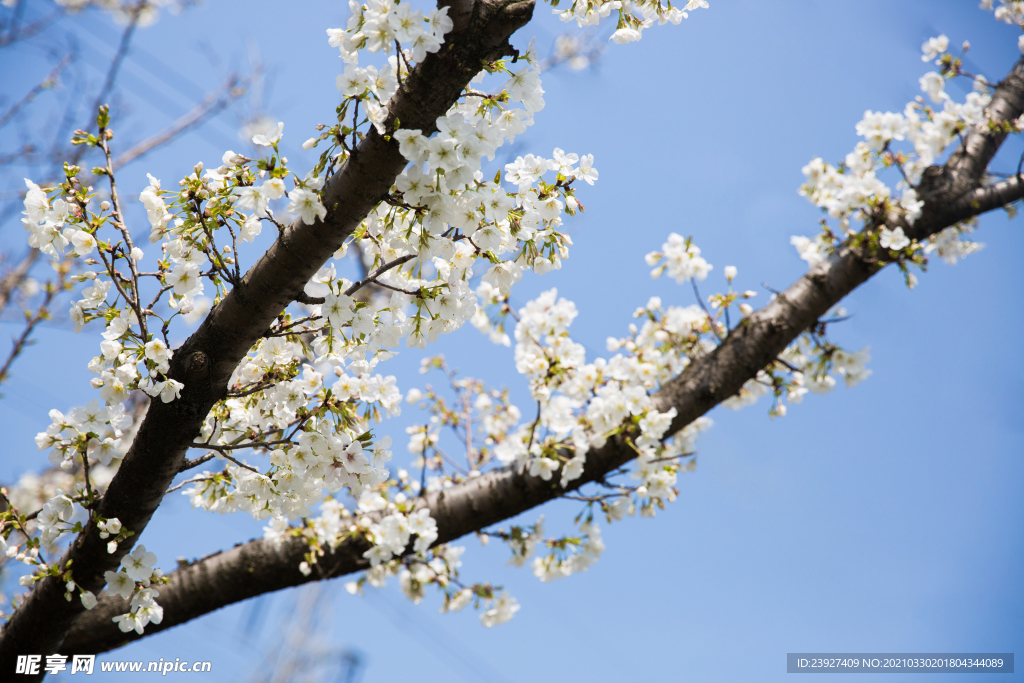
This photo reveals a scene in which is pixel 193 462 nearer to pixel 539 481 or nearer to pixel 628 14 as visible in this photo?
pixel 539 481

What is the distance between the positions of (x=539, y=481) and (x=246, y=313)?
148 centimetres

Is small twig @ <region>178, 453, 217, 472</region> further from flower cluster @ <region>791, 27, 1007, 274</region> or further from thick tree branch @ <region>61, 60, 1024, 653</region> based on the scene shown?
flower cluster @ <region>791, 27, 1007, 274</region>

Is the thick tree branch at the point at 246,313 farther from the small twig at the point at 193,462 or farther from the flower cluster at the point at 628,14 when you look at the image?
the flower cluster at the point at 628,14

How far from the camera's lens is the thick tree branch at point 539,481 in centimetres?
236

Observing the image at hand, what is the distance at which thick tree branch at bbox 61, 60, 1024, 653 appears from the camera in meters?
2.36

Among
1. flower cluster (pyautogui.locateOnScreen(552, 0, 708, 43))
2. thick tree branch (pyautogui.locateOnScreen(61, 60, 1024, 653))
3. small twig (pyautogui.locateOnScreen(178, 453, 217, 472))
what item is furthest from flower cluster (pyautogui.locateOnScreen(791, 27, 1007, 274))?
small twig (pyautogui.locateOnScreen(178, 453, 217, 472))

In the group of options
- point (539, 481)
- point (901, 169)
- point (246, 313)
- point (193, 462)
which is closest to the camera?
point (246, 313)

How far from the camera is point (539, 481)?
8.30ft

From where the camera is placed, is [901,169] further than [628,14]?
Yes

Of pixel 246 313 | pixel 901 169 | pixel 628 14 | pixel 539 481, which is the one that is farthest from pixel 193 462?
pixel 901 169

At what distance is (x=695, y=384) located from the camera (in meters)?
2.75

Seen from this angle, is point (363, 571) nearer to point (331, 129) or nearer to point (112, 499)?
point (112, 499)

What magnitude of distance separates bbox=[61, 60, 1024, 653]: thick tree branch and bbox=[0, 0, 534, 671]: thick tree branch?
1.70 ft

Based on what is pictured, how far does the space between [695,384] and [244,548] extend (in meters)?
2.20
